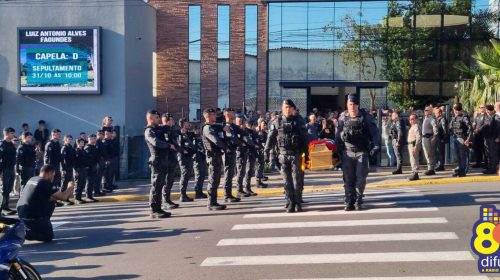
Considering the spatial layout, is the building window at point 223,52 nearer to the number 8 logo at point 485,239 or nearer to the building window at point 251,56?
the building window at point 251,56

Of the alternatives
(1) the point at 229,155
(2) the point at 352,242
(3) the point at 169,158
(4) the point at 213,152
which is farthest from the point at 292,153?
(2) the point at 352,242

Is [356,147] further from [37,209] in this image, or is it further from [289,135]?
[37,209]

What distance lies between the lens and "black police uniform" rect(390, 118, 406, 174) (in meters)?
17.5

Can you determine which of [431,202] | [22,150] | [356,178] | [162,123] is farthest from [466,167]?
[22,150]

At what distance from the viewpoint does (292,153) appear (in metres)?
11.8

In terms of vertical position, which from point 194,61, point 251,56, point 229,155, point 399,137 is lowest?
point 229,155

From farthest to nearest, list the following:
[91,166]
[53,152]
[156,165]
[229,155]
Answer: [91,166], [53,152], [229,155], [156,165]

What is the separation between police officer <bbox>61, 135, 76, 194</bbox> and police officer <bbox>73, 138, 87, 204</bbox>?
0.39 feet

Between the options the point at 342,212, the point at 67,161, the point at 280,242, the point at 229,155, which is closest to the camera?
the point at 280,242

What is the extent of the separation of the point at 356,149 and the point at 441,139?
6.73 meters

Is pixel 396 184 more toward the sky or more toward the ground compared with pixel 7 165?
more toward the ground

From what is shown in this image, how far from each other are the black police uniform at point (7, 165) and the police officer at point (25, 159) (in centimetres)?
12

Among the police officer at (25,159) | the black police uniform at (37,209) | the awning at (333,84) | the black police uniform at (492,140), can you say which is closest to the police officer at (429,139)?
the black police uniform at (492,140)

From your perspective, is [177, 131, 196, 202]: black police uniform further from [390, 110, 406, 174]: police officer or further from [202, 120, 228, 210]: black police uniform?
[390, 110, 406, 174]: police officer
